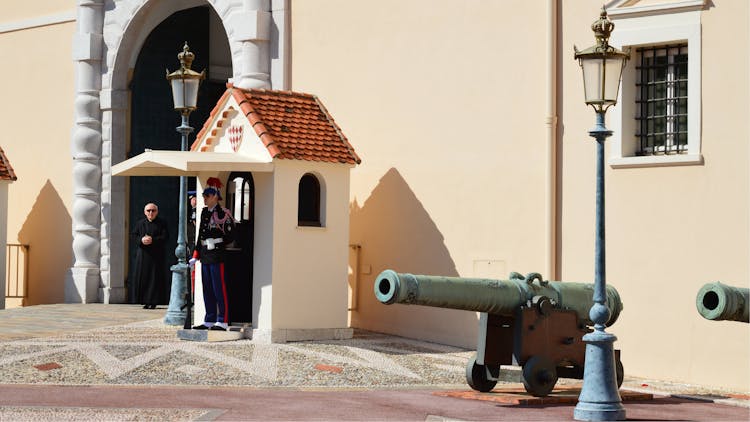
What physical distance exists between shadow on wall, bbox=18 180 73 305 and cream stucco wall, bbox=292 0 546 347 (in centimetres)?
553

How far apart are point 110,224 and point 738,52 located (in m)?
11.0

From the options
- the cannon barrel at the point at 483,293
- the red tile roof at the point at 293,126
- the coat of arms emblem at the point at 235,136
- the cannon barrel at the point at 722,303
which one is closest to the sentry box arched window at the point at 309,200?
the red tile roof at the point at 293,126

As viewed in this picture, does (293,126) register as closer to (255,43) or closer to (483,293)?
(255,43)

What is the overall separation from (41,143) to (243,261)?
292 inches

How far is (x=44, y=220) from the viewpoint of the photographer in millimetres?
22641

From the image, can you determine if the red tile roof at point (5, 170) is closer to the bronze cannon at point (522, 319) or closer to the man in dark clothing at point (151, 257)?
the man in dark clothing at point (151, 257)

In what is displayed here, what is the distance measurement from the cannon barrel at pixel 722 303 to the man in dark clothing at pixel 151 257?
36.3 ft

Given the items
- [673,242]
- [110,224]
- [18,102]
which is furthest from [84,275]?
[673,242]

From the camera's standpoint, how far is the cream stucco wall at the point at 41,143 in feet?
73.6

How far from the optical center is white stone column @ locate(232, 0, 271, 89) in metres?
19.2

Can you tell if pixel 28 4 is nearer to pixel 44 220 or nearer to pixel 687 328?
pixel 44 220

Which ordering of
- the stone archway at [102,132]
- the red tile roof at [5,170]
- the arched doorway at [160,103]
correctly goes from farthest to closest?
the arched doorway at [160,103] < the stone archway at [102,132] < the red tile roof at [5,170]

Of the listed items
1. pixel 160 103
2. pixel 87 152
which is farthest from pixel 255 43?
pixel 87 152

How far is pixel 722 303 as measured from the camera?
11086 mm
